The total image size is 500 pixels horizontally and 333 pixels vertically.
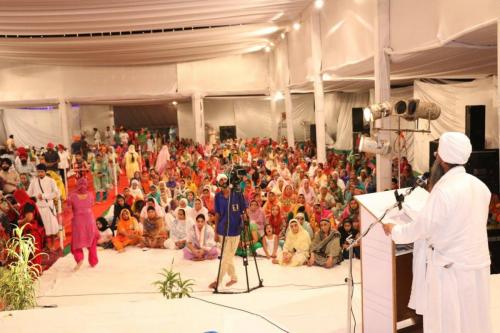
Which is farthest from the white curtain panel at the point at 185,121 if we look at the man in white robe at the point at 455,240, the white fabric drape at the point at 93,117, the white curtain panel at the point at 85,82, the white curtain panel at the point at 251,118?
the man in white robe at the point at 455,240

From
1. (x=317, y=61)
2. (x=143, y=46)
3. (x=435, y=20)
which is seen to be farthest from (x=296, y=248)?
(x=143, y=46)

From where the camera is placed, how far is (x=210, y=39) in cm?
1110

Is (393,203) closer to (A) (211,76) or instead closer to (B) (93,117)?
(A) (211,76)

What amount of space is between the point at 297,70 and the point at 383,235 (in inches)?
384

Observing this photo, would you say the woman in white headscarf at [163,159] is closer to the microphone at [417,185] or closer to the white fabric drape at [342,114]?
the white fabric drape at [342,114]

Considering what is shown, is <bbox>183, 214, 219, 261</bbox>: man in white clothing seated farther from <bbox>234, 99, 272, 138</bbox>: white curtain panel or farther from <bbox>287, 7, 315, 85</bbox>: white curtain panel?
<bbox>234, 99, 272, 138</bbox>: white curtain panel

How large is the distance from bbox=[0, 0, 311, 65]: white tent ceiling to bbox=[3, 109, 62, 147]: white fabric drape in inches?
290

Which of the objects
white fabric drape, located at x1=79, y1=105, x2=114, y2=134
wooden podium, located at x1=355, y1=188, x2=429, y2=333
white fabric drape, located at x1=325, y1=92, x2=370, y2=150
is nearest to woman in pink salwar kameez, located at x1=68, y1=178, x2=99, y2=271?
wooden podium, located at x1=355, y1=188, x2=429, y2=333

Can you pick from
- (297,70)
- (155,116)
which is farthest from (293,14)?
(155,116)

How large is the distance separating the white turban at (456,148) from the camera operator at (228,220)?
2.73 metres

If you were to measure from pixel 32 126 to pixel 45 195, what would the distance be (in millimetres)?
15182

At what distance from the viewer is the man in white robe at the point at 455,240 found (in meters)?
2.36

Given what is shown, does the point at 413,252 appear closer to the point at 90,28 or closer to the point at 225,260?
the point at 225,260

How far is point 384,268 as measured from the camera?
2807 millimetres
